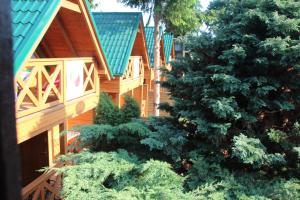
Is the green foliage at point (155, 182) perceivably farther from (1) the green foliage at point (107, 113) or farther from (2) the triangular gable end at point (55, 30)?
(1) the green foliage at point (107, 113)

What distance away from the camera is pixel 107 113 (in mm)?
8125

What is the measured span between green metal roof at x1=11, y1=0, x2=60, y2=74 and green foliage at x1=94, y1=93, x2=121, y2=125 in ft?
11.2

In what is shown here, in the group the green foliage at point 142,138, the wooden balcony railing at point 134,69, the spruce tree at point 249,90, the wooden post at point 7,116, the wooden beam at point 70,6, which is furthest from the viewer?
the wooden balcony railing at point 134,69

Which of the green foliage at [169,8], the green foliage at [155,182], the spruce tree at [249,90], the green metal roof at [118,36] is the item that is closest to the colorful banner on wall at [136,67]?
the green metal roof at [118,36]

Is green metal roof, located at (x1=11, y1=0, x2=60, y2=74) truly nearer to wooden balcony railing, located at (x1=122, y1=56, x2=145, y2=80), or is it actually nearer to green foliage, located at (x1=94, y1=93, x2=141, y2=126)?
green foliage, located at (x1=94, y1=93, x2=141, y2=126)

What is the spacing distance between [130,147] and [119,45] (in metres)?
6.08

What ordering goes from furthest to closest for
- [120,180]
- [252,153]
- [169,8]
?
[169,8] → [120,180] → [252,153]

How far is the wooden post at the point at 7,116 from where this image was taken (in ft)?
2.28

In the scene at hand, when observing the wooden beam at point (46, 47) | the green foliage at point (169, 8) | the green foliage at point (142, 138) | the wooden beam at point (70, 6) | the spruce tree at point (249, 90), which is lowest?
the green foliage at point (142, 138)

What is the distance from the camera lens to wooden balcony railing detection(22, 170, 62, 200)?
6031mm

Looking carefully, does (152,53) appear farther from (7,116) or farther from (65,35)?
(7,116)

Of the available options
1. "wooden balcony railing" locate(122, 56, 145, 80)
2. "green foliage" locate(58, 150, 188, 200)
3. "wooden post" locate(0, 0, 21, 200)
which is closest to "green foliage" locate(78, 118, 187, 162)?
"green foliage" locate(58, 150, 188, 200)

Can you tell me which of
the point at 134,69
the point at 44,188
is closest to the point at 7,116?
the point at 44,188

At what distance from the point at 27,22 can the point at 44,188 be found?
3.85 meters
